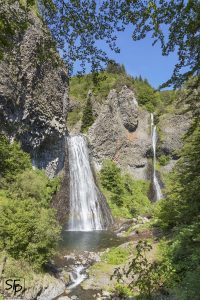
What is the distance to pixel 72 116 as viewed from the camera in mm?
49875

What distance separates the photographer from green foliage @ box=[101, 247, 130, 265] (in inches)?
680

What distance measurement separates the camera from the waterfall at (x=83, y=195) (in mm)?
31175

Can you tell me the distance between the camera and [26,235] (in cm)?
1272

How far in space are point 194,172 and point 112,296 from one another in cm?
715

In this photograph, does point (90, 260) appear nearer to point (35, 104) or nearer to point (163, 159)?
point (35, 104)

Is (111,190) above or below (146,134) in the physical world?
below

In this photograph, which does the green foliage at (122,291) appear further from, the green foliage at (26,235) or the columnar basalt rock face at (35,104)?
the columnar basalt rock face at (35,104)

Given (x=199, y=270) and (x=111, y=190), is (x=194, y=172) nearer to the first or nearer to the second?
(x=199, y=270)

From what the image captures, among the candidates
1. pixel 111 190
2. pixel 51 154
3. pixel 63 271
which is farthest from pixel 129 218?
pixel 63 271

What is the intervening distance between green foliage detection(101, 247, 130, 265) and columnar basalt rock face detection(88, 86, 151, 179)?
23522 mm

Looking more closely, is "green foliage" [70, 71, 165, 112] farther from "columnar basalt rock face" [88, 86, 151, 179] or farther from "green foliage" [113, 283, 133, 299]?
"green foliage" [113, 283, 133, 299]

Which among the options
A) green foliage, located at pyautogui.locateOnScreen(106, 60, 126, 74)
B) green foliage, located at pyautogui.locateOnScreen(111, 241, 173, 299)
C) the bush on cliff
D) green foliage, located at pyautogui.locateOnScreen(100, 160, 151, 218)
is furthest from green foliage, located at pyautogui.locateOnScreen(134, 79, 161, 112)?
green foliage, located at pyautogui.locateOnScreen(111, 241, 173, 299)

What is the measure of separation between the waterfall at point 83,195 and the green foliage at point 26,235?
1668 centimetres

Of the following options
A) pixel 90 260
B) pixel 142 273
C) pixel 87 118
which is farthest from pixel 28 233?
pixel 87 118
